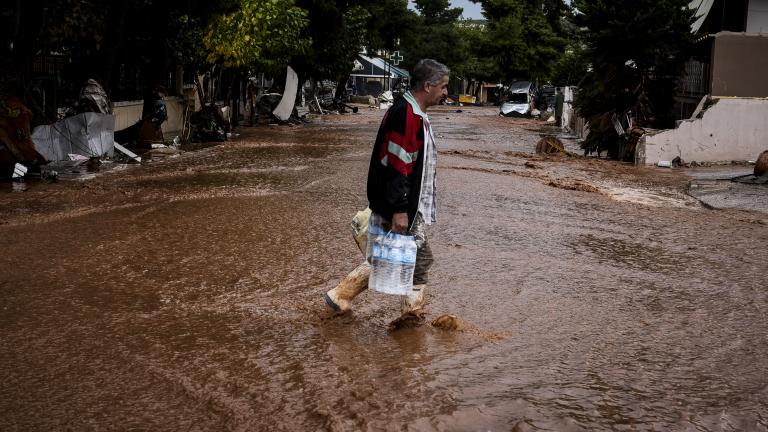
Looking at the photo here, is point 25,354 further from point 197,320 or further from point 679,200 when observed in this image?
point 679,200

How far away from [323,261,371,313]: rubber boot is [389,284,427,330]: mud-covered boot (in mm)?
288

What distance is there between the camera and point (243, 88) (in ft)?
121

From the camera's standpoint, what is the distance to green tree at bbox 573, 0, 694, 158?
66.3 ft

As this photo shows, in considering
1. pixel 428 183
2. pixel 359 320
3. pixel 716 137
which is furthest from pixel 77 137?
pixel 716 137

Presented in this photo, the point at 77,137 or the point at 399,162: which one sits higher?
the point at 399,162

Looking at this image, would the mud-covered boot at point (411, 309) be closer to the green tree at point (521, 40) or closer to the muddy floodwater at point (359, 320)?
the muddy floodwater at point (359, 320)

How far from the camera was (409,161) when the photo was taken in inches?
209

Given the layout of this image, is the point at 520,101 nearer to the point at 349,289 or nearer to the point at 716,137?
the point at 716,137

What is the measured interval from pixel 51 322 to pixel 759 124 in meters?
16.9

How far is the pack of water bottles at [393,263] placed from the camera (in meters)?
5.39

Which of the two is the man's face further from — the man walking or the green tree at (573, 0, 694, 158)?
the green tree at (573, 0, 694, 158)

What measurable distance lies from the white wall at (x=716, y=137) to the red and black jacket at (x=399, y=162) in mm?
14927

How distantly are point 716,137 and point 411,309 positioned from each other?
15259 mm

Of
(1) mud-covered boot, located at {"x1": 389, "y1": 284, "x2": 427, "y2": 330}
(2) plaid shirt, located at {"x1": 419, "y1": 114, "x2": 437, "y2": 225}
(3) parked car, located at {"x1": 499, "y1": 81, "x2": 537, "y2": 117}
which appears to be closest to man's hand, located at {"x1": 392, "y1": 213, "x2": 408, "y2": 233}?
(2) plaid shirt, located at {"x1": 419, "y1": 114, "x2": 437, "y2": 225}
